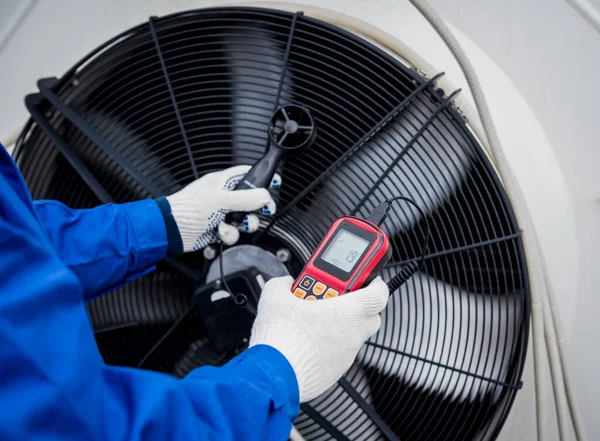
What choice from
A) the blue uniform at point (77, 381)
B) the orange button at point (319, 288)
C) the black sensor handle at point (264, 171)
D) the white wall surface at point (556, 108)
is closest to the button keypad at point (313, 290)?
the orange button at point (319, 288)

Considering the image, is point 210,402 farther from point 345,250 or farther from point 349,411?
point 349,411

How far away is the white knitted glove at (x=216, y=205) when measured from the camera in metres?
1.00

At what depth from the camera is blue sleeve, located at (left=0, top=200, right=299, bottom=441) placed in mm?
509

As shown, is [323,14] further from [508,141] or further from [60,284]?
[60,284]

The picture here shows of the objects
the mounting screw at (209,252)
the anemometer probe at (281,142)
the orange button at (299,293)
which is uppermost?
the anemometer probe at (281,142)

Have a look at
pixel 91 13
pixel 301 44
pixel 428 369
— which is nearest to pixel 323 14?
pixel 301 44

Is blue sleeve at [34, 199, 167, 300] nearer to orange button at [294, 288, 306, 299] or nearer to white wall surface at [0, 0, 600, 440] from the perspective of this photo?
orange button at [294, 288, 306, 299]

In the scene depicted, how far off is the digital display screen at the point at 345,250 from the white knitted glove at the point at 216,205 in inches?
7.2

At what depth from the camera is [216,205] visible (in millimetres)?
1013

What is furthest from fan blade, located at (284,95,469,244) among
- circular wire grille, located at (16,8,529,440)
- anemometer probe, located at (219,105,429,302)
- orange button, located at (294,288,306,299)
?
orange button, located at (294,288,306,299)

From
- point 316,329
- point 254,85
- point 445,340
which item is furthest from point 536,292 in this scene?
point 254,85

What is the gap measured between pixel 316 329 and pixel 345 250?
138mm

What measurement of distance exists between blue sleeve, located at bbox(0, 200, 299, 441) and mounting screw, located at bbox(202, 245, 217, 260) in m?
0.41

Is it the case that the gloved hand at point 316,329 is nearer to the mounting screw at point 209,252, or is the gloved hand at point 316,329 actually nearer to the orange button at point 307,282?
the orange button at point 307,282
